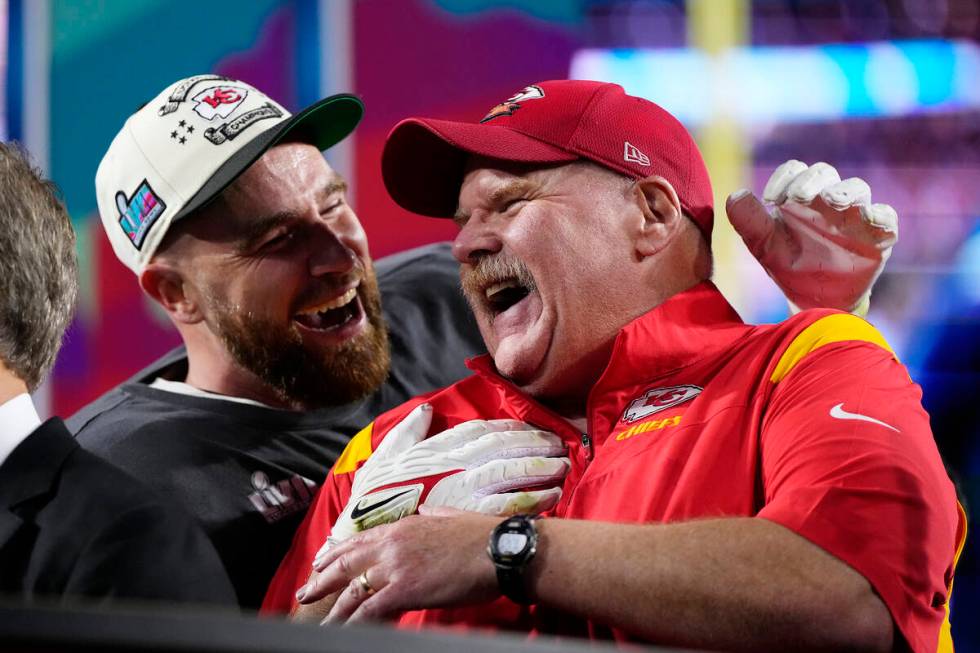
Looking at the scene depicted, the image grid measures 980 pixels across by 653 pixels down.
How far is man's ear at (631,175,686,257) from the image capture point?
55.9 inches

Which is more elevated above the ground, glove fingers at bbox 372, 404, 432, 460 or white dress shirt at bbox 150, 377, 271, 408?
glove fingers at bbox 372, 404, 432, 460

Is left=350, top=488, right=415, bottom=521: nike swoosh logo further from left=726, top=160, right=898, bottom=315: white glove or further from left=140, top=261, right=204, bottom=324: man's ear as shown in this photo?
left=140, top=261, right=204, bottom=324: man's ear

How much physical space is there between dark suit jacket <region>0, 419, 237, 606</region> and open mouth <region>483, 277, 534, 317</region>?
19.9 inches

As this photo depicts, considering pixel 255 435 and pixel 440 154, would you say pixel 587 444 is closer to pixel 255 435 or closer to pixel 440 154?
pixel 440 154

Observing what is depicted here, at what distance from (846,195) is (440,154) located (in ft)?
1.72

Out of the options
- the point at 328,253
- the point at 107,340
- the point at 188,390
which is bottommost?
the point at 107,340

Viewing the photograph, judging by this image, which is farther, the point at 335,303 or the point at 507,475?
the point at 335,303

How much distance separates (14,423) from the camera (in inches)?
44.4

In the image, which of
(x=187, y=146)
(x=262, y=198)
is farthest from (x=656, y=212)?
(x=187, y=146)

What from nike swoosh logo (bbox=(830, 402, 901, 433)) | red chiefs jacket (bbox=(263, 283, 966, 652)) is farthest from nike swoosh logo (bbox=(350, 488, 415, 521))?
nike swoosh logo (bbox=(830, 402, 901, 433))

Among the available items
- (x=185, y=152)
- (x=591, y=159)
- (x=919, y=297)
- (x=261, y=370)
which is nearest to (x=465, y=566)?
(x=591, y=159)

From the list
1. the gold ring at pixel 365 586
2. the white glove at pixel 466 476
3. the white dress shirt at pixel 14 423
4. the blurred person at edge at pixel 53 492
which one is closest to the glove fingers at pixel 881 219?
the white glove at pixel 466 476

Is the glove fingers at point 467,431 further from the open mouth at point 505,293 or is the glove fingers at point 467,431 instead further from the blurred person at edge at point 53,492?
the blurred person at edge at point 53,492

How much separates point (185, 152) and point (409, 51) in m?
1.54
